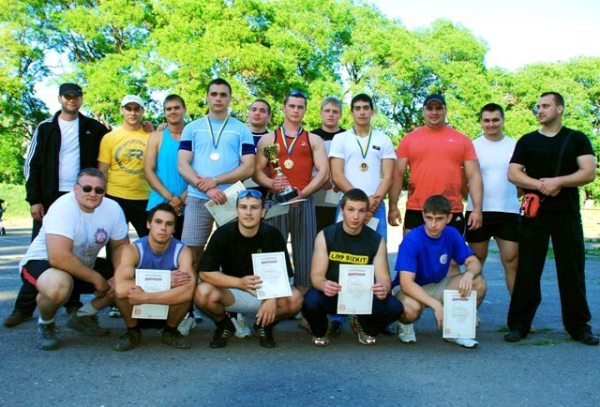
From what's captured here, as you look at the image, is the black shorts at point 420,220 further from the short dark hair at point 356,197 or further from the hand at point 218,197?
the hand at point 218,197

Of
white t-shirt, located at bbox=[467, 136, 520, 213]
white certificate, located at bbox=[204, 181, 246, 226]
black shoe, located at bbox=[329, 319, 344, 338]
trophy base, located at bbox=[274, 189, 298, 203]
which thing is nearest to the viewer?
black shoe, located at bbox=[329, 319, 344, 338]

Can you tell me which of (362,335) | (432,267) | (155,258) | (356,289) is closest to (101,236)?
(155,258)

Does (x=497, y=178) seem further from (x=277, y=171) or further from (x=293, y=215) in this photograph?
(x=277, y=171)

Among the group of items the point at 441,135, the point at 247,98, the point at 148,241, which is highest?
the point at 247,98

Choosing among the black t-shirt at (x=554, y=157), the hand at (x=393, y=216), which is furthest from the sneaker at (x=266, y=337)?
the black t-shirt at (x=554, y=157)

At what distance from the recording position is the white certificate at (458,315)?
4.96 meters

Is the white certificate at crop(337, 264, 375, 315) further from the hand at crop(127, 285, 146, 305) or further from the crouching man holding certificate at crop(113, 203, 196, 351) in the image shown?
the hand at crop(127, 285, 146, 305)

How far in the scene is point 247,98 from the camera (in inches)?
1057

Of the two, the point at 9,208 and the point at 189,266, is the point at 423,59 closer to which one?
the point at 9,208

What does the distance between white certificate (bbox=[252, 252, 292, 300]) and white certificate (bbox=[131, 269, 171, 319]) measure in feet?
2.55

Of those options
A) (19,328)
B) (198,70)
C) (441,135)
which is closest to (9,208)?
(198,70)

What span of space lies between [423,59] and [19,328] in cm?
3568

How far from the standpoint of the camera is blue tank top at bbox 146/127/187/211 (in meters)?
6.17

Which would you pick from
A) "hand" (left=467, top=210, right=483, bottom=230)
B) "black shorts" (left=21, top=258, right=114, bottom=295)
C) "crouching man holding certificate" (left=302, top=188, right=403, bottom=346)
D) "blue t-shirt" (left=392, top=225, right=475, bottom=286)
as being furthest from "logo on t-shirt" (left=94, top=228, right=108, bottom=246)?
"hand" (left=467, top=210, right=483, bottom=230)
